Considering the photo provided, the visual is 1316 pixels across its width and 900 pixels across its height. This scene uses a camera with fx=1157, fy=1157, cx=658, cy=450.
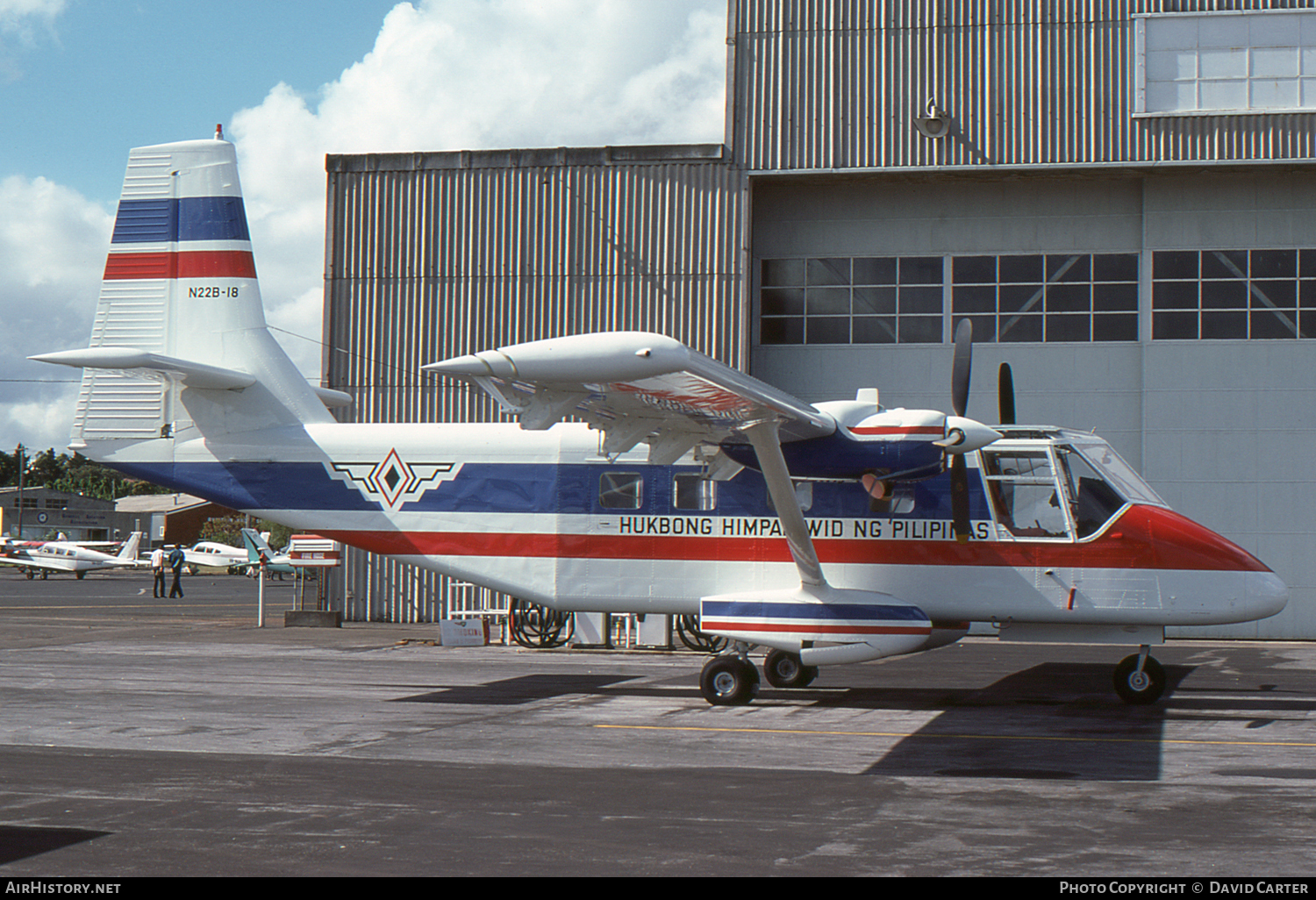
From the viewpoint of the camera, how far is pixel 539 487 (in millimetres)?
15000

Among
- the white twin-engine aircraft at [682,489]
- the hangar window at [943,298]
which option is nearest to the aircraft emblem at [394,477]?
the white twin-engine aircraft at [682,489]

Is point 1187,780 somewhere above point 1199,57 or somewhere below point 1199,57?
below

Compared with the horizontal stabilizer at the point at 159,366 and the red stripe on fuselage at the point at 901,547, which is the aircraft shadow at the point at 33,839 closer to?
the horizontal stabilizer at the point at 159,366

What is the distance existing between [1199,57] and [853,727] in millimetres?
20240

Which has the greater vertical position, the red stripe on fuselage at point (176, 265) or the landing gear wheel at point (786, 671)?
the red stripe on fuselage at point (176, 265)

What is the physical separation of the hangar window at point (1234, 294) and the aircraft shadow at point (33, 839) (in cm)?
2436

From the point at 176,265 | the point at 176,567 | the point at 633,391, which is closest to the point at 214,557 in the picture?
the point at 176,567

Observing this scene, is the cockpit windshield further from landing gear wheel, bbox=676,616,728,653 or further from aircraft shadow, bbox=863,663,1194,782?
landing gear wheel, bbox=676,616,728,653

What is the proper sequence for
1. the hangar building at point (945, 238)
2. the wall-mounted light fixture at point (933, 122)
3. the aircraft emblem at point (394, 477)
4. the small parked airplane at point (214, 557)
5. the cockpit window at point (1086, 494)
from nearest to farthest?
the cockpit window at point (1086, 494)
the aircraft emblem at point (394, 477)
the hangar building at point (945, 238)
the wall-mounted light fixture at point (933, 122)
the small parked airplane at point (214, 557)

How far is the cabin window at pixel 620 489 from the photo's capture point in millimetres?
14766

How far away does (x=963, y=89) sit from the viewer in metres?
26.3

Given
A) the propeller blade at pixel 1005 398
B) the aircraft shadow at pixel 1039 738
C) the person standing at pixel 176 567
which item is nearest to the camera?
the aircraft shadow at pixel 1039 738

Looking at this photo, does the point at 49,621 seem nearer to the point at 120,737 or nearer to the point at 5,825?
the point at 120,737

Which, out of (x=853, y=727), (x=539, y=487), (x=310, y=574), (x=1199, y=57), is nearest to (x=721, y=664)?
(x=853, y=727)
